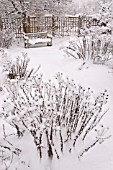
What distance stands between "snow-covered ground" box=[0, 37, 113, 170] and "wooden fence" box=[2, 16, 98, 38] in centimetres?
200

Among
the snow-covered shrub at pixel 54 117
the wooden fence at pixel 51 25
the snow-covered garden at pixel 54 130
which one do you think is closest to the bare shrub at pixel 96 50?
the snow-covered garden at pixel 54 130

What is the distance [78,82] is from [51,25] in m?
10.3

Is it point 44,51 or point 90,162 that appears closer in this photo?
point 90,162

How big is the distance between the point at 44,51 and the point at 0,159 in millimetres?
8076

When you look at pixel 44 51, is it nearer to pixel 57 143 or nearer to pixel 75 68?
pixel 75 68

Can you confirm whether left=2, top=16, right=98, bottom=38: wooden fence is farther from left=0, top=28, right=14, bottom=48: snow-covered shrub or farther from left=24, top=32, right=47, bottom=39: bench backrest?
left=0, top=28, right=14, bottom=48: snow-covered shrub

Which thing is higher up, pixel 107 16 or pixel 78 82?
pixel 107 16

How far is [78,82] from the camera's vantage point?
272 inches

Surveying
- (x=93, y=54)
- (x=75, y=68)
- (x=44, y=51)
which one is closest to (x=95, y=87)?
(x=75, y=68)

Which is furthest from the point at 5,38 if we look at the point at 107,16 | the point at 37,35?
the point at 107,16

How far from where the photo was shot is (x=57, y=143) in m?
4.11

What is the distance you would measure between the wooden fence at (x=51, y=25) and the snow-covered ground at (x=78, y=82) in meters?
2.00

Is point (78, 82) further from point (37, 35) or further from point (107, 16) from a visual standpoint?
point (37, 35)

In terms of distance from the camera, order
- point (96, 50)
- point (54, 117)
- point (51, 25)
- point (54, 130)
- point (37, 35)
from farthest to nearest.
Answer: point (51, 25), point (37, 35), point (96, 50), point (54, 130), point (54, 117)
